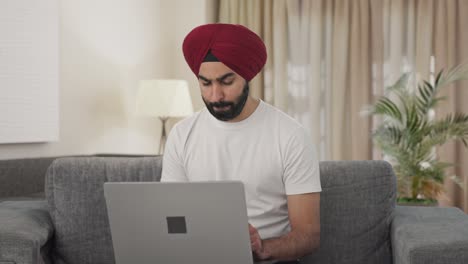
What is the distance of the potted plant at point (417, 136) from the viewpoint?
16.6 ft

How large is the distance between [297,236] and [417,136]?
10.7ft

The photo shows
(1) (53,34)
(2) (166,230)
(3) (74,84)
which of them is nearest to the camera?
(2) (166,230)

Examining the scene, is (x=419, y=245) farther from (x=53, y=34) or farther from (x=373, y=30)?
(x=373, y=30)

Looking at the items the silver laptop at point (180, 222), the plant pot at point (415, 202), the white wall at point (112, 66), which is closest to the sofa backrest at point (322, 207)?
the silver laptop at point (180, 222)

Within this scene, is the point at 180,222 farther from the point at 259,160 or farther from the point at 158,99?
the point at 158,99

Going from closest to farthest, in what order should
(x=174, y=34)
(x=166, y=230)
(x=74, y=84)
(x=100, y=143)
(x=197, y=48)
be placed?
(x=166, y=230) → (x=197, y=48) → (x=74, y=84) → (x=100, y=143) → (x=174, y=34)

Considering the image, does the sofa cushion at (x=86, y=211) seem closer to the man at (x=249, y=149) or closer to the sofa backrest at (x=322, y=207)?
the sofa backrest at (x=322, y=207)

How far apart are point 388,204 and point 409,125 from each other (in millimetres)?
2850

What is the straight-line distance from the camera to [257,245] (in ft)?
6.68

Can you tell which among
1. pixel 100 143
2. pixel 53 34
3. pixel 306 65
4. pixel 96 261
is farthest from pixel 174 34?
pixel 96 261

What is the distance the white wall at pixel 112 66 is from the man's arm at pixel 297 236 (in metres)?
2.31

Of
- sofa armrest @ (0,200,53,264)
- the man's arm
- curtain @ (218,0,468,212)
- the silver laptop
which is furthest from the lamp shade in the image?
the silver laptop

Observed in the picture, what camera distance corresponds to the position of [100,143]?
516cm

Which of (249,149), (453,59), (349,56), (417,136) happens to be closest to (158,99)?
(349,56)
